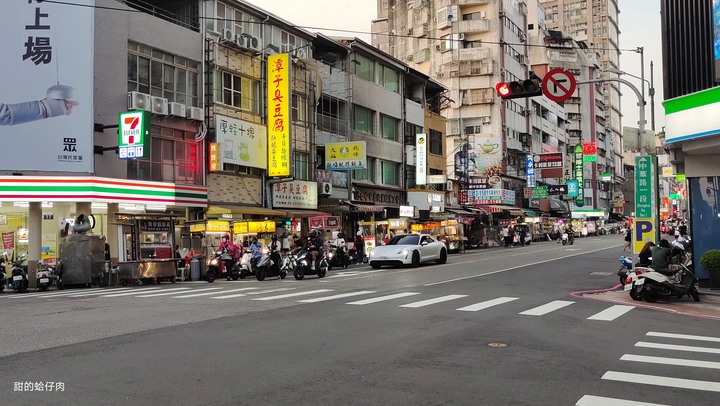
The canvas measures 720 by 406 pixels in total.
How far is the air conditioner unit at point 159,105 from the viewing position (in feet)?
88.4

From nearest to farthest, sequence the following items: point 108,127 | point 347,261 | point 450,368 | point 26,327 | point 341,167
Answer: point 450,368 < point 26,327 < point 108,127 < point 347,261 < point 341,167

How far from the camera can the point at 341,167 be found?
37.6m

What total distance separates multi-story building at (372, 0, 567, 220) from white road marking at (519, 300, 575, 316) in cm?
5100

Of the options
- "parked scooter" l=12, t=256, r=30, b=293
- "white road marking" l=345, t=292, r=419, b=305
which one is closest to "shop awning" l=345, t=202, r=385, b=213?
"parked scooter" l=12, t=256, r=30, b=293

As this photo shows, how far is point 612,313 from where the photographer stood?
12922 millimetres

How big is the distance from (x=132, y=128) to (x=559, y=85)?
16.3 m

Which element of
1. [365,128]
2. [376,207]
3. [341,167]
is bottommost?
[376,207]

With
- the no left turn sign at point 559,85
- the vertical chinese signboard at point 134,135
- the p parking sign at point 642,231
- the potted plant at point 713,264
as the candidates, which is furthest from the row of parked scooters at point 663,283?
the vertical chinese signboard at point 134,135

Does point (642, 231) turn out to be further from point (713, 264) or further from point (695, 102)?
point (695, 102)

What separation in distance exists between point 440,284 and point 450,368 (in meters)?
11.8

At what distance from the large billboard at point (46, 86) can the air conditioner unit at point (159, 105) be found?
9.74 ft

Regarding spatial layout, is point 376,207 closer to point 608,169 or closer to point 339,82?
point 339,82

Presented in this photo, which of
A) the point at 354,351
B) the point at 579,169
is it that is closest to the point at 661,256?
the point at 354,351

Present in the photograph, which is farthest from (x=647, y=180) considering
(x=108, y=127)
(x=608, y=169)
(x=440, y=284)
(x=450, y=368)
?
(x=608, y=169)
